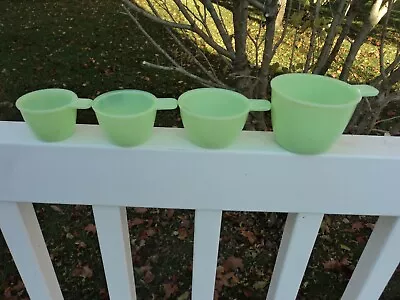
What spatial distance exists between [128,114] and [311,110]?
1.05 ft


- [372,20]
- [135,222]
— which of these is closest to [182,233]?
[135,222]

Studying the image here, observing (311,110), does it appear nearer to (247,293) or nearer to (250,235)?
(247,293)

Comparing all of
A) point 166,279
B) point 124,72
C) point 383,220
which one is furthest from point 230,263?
point 124,72

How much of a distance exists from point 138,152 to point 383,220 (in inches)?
21.2

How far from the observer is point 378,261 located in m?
0.90

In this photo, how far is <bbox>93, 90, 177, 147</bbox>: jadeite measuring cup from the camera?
70cm

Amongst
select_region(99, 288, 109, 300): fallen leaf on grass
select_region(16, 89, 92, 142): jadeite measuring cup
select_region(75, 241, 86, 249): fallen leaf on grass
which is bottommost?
select_region(99, 288, 109, 300): fallen leaf on grass

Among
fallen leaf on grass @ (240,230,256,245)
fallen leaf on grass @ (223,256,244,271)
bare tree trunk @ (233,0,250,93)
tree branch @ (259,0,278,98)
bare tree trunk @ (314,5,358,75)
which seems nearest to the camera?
tree branch @ (259,0,278,98)

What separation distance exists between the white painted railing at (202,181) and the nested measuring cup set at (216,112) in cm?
3

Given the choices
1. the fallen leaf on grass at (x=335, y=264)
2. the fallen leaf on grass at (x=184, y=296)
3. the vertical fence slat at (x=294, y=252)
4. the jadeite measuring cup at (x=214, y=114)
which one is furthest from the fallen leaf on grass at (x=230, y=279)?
the jadeite measuring cup at (x=214, y=114)

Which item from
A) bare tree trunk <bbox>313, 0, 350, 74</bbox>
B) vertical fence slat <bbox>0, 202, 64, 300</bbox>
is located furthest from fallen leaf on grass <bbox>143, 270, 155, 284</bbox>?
bare tree trunk <bbox>313, 0, 350, 74</bbox>

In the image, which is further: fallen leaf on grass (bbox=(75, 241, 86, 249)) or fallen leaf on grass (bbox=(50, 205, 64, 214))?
fallen leaf on grass (bbox=(50, 205, 64, 214))

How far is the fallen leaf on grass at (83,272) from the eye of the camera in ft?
5.67

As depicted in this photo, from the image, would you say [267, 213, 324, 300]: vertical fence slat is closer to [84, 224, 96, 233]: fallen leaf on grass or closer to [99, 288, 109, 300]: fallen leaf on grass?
[99, 288, 109, 300]: fallen leaf on grass
